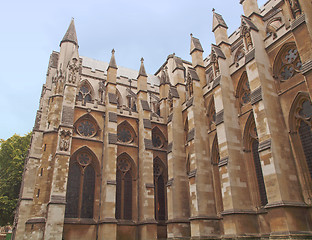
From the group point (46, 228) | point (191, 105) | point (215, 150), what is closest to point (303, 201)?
point (215, 150)

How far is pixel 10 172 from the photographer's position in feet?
91.4

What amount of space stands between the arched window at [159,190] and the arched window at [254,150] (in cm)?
910

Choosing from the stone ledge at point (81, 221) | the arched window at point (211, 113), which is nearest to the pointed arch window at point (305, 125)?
the arched window at point (211, 113)

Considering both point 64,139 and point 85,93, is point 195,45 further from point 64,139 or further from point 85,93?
point 64,139

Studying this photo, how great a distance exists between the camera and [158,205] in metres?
22.6

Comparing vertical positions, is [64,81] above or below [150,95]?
below

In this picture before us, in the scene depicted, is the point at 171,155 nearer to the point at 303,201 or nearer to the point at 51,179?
the point at 51,179

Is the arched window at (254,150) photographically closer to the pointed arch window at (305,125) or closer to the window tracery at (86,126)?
the pointed arch window at (305,125)

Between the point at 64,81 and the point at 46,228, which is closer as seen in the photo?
the point at 46,228

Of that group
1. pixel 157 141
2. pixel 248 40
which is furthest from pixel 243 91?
pixel 157 141

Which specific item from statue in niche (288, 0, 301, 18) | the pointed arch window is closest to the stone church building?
the pointed arch window

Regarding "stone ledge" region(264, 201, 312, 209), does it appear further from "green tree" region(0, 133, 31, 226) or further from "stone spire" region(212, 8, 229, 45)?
"green tree" region(0, 133, 31, 226)

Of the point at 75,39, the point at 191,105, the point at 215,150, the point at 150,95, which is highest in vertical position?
Answer: the point at 75,39

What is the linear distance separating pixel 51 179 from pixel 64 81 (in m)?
7.99
